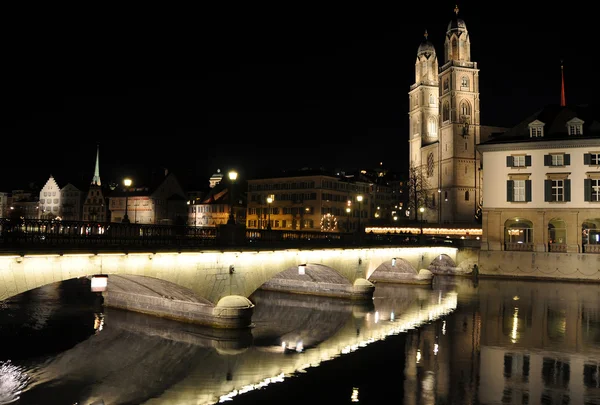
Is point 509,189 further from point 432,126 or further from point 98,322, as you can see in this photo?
point 432,126

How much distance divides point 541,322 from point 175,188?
96.8 meters

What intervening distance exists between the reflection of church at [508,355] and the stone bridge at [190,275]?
8936 mm

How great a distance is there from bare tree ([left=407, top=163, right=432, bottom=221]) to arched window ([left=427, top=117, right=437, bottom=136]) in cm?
1013

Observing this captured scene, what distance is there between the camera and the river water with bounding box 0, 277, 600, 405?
19.6m

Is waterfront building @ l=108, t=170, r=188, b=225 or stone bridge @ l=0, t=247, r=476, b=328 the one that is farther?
waterfront building @ l=108, t=170, r=188, b=225

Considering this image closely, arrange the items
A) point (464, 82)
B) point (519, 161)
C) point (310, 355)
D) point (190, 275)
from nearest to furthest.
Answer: point (310, 355)
point (190, 275)
point (519, 161)
point (464, 82)

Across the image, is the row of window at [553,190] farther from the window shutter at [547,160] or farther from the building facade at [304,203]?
the building facade at [304,203]

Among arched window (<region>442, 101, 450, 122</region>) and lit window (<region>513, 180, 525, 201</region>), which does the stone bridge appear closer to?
lit window (<region>513, 180, 525, 201</region>)

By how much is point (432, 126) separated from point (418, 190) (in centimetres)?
2127

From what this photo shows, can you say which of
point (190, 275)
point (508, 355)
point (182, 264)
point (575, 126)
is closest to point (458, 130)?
point (575, 126)

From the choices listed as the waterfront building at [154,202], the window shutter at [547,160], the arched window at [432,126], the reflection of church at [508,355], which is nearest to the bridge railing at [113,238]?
the reflection of church at [508,355]

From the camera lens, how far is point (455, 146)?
108m

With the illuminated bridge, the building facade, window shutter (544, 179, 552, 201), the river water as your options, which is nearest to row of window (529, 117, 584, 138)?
window shutter (544, 179, 552, 201)

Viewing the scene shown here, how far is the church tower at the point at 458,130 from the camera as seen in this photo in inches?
4222
